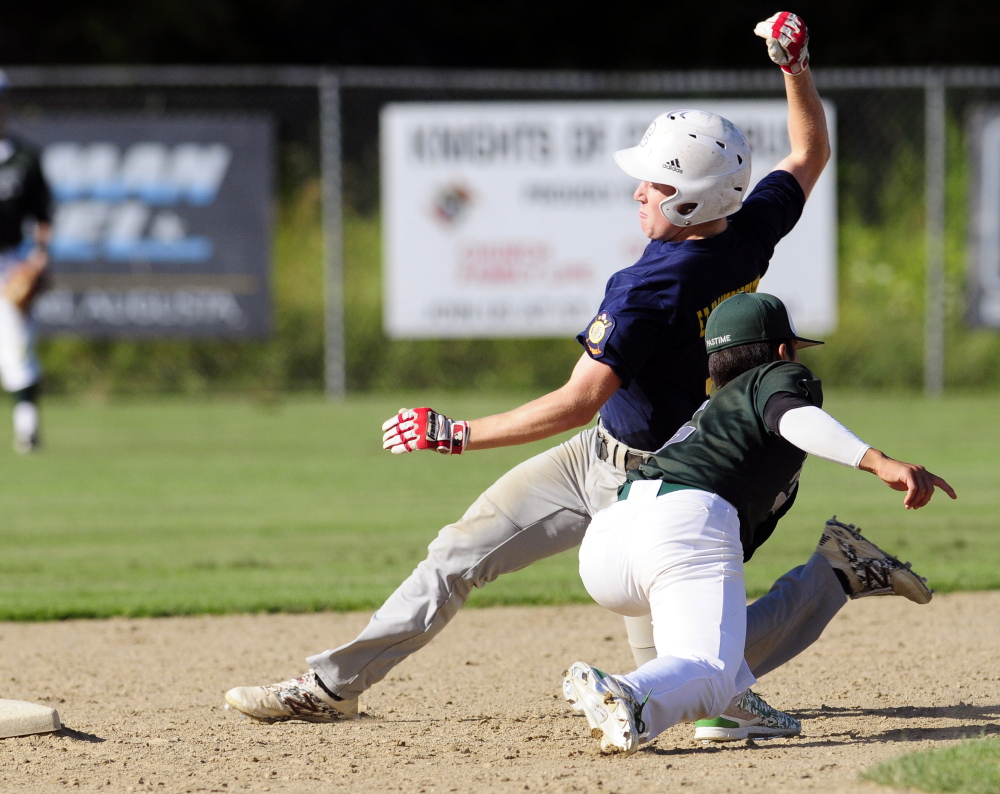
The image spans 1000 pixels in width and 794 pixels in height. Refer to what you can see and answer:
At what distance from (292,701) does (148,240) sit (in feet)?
36.5

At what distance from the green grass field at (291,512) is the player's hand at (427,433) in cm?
278

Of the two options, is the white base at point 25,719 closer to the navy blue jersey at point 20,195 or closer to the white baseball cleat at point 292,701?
the white baseball cleat at point 292,701

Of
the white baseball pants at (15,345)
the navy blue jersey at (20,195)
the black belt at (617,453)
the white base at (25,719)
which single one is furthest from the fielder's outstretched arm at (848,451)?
the navy blue jersey at (20,195)

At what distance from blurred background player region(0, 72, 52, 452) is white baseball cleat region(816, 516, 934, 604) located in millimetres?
8679

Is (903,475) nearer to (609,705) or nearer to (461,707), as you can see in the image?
(609,705)

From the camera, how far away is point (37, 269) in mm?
12195

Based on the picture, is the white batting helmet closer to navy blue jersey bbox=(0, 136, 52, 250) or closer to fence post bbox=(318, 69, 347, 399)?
navy blue jersey bbox=(0, 136, 52, 250)

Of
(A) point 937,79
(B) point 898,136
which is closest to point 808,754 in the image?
(A) point 937,79

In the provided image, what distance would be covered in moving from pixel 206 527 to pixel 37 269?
4.41 m

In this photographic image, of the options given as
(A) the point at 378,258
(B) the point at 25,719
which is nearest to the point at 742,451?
(B) the point at 25,719

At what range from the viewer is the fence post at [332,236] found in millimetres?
15039

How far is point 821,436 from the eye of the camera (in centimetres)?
357

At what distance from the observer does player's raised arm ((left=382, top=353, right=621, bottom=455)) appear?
4.01 meters

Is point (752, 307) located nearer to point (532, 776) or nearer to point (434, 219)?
point (532, 776)
